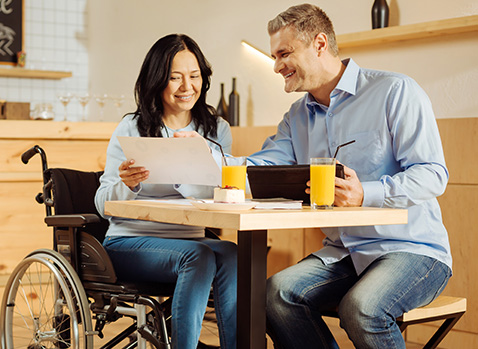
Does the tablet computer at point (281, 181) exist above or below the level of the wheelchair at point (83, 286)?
above

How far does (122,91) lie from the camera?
604 centimetres

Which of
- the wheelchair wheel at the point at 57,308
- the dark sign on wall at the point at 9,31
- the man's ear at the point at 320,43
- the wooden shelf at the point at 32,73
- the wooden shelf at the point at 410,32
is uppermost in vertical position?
the dark sign on wall at the point at 9,31

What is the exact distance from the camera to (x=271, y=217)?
142cm

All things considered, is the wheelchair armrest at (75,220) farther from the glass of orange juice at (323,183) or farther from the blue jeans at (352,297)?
the glass of orange juice at (323,183)

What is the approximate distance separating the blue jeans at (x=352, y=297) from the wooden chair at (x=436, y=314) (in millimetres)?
22

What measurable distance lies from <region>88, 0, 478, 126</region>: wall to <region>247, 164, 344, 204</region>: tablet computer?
1786 millimetres

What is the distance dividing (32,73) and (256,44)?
2.79 metres

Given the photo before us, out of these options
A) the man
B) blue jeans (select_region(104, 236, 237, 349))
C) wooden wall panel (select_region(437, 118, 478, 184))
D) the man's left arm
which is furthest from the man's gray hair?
wooden wall panel (select_region(437, 118, 478, 184))

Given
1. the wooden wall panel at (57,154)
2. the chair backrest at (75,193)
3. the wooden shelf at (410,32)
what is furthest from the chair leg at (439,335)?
the wooden wall panel at (57,154)

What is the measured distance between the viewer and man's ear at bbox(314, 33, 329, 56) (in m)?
2.15

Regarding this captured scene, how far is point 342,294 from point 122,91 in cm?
446

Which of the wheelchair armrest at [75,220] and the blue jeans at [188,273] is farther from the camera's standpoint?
the wheelchair armrest at [75,220]

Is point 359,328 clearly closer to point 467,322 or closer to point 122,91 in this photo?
point 467,322

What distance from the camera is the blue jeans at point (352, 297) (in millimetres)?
1696
